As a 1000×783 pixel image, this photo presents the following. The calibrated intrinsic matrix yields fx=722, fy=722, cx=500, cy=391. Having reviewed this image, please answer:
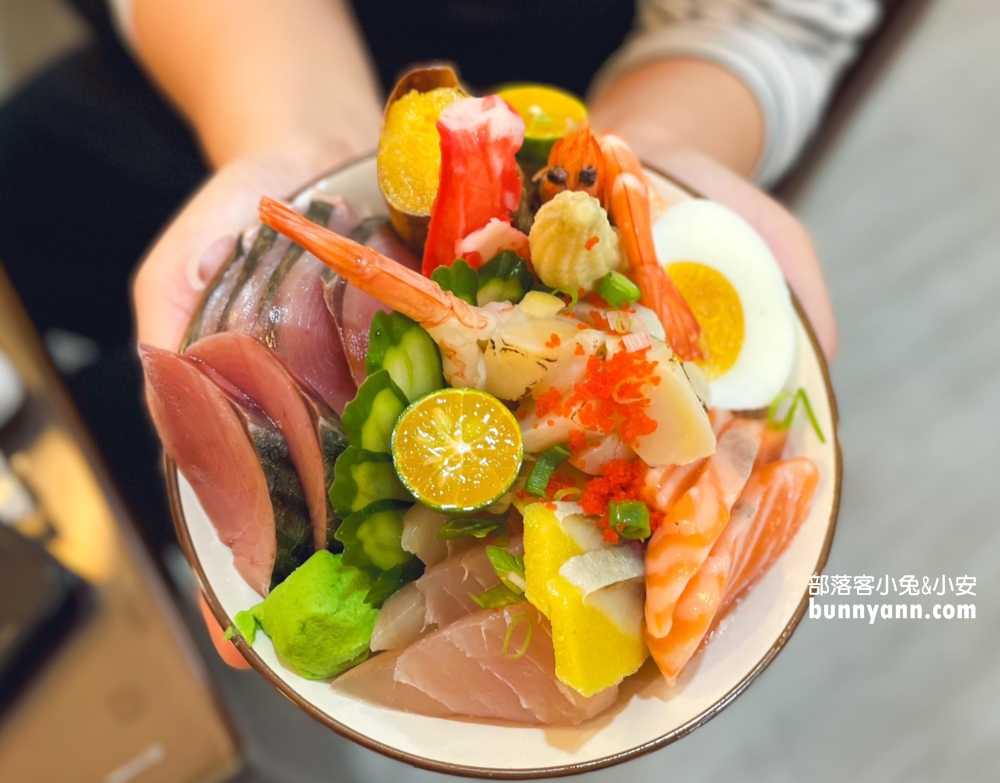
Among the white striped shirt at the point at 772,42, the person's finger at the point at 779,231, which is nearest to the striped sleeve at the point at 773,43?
the white striped shirt at the point at 772,42

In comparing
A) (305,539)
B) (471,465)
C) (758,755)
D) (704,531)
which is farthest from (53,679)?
(758,755)

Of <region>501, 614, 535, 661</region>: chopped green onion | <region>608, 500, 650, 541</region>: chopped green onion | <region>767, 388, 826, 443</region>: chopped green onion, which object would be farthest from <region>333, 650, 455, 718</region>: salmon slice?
<region>767, 388, 826, 443</region>: chopped green onion

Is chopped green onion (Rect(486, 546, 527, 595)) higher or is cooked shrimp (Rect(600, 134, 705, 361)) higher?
cooked shrimp (Rect(600, 134, 705, 361))

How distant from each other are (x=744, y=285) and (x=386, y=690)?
933mm

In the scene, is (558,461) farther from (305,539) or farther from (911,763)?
(911,763)

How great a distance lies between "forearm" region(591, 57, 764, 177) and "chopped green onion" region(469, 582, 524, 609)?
4.56 ft

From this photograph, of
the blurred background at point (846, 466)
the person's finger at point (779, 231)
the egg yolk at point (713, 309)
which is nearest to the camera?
the egg yolk at point (713, 309)

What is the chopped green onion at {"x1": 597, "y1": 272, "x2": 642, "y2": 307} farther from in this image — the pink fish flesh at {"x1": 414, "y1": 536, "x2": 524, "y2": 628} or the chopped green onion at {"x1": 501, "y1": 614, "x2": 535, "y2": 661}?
the chopped green onion at {"x1": 501, "y1": 614, "x2": 535, "y2": 661}

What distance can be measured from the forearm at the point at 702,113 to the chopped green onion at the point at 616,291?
3.19ft

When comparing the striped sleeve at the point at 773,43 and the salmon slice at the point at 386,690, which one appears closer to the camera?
the salmon slice at the point at 386,690

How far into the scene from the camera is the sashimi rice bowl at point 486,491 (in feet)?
3.36

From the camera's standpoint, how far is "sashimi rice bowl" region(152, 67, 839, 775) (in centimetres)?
103

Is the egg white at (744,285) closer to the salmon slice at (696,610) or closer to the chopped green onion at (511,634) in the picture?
the salmon slice at (696,610)

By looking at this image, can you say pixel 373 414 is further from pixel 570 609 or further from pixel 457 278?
pixel 570 609
